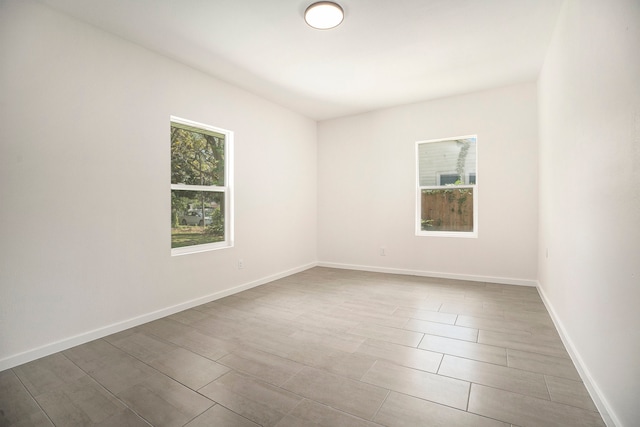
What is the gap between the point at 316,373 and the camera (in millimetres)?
2066

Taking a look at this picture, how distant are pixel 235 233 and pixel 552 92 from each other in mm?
3806

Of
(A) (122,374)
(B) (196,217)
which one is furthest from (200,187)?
(A) (122,374)

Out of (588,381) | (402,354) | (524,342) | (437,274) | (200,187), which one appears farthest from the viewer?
(437,274)

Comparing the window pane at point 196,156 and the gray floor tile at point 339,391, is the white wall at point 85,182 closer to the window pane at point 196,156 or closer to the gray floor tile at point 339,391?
the window pane at point 196,156

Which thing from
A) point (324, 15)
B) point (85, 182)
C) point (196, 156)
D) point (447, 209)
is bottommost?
point (447, 209)

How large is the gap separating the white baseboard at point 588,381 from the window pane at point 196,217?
3.62 meters

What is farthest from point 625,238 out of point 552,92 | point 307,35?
point 307,35

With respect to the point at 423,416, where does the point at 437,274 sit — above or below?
above

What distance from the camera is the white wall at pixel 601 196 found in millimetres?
1351

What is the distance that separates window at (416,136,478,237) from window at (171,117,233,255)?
114 inches

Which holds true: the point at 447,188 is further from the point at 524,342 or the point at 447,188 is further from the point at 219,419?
the point at 219,419

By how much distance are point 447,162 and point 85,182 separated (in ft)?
14.6

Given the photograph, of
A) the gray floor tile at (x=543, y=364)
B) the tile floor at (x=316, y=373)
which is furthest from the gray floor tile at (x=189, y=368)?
the gray floor tile at (x=543, y=364)

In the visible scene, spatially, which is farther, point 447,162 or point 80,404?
point 447,162
